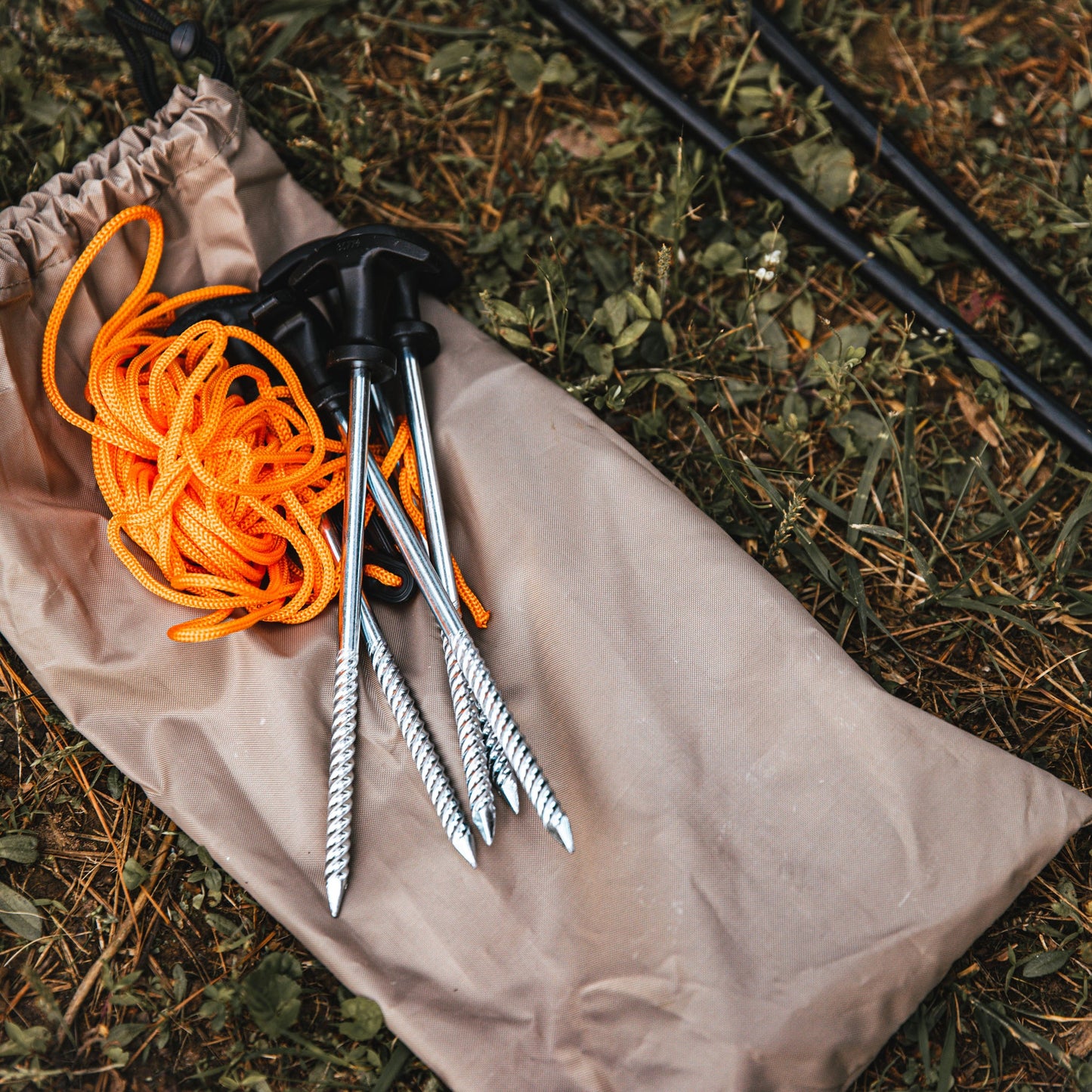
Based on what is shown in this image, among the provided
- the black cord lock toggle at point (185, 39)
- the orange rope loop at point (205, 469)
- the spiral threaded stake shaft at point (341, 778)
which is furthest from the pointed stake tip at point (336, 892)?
the black cord lock toggle at point (185, 39)

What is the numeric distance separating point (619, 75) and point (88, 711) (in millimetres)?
1731

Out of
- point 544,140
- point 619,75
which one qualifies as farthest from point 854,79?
point 544,140

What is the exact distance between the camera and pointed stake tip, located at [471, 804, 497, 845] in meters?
1.40

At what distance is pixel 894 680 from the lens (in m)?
1.73

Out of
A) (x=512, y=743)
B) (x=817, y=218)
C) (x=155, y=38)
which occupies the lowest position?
(x=512, y=743)

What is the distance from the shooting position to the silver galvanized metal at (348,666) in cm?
140

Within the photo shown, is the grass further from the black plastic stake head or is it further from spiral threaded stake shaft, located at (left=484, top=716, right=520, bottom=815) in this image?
spiral threaded stake shaft, located at (left=484, top=716, right=520, bottom=815)

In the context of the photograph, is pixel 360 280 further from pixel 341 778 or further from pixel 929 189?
pixel 929 189

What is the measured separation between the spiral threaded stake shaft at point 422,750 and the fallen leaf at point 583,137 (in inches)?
51.2

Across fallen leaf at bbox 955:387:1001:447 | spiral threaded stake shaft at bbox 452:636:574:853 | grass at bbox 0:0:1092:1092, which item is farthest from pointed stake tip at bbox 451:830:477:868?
fallen leaf at bbox 955:387:1001:447

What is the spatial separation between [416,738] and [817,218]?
4.59 feet

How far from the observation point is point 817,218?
198 cm

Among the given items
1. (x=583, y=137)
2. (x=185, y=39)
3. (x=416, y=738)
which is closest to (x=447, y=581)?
(x=416, y=738)

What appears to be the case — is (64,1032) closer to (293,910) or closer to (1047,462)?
(293,910)
